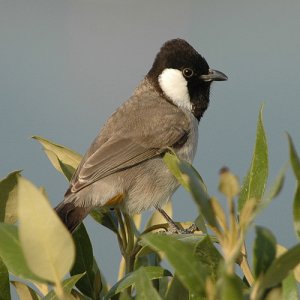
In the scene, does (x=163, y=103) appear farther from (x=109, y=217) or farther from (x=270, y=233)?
(x=270, y=233)

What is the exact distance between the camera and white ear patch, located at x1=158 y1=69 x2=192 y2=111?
3033 mm

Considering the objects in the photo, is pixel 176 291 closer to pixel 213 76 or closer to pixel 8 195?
pixel 8 195

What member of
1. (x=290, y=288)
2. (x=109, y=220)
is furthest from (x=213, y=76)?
(x=290, y=288)

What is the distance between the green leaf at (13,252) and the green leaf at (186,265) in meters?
0.13

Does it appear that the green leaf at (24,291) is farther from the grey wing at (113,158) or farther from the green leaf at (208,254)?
the grey wing at (113,158)

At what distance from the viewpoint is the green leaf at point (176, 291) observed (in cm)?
78

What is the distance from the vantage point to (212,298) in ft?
1.61

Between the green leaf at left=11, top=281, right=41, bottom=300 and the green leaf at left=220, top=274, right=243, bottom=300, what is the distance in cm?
48

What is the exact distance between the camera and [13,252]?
0.62 meters

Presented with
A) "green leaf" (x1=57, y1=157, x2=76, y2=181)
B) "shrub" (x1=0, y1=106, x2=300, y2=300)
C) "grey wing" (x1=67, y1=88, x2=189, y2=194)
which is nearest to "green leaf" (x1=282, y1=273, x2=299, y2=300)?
"shrub" (x1=0, y1=106, x2=300, y2=300)

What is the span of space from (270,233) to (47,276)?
17 centimetres

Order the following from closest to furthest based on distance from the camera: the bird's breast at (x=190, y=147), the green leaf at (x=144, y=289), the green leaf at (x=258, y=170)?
1. the green leaf at (x=144, y=289)
2. the green leaf at (x=258, y=170)
3. the bird's breast at (x=190, y=147)

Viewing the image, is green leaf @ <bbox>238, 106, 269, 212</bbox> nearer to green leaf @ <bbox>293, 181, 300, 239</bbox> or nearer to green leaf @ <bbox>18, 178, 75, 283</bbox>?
green leaf @ <bbox>293, 181, 300, 239</bbox>

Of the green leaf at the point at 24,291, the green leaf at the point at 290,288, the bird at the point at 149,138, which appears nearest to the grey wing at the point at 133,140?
the bird at the point at 149,138
